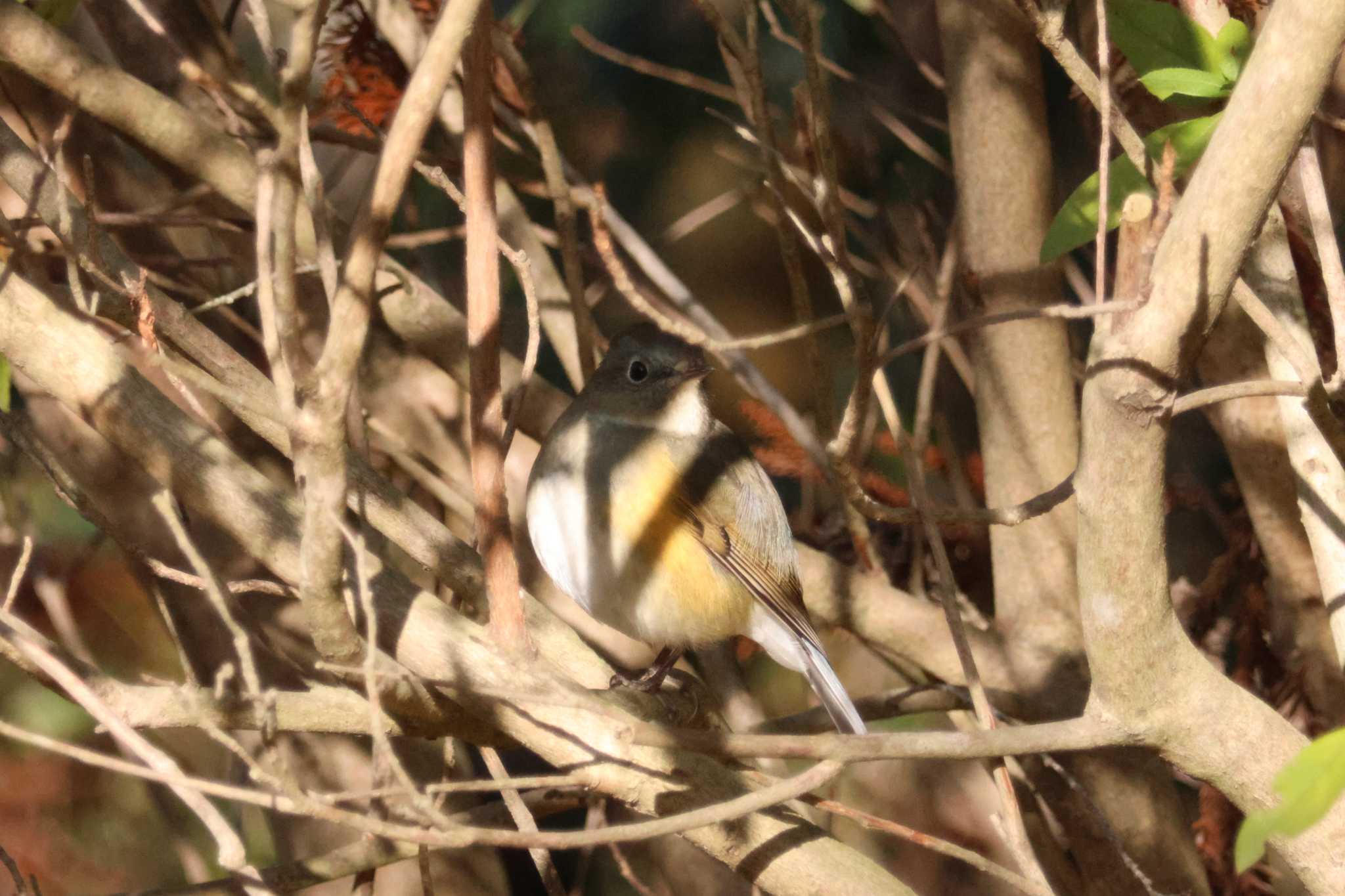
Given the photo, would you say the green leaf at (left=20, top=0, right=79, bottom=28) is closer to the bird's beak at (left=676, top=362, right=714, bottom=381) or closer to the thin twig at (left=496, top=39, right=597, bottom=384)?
the thin twig at (left=496, top=39, right=597, bottom=384)

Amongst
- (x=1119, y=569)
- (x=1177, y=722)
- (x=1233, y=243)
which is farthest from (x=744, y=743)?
(x=1233, y=243)

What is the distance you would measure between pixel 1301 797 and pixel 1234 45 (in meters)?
1.44

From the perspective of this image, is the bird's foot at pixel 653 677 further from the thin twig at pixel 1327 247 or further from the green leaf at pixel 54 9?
the green leaf at pixel 54 9

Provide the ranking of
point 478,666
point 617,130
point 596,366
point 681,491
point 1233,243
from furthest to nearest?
point 617,130
point 596,366
point 681,491
point 478,666
point 1233,243

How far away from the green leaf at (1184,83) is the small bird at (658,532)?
1.45 metres

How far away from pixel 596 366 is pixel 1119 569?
6.54 feet

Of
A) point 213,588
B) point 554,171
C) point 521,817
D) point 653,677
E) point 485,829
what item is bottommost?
point 653,677

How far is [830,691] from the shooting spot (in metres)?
2.87

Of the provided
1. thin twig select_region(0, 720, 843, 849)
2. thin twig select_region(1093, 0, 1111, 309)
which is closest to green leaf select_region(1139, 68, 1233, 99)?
thin twig select_region(1093, 0, 1111, 309)

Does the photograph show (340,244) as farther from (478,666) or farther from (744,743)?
(744,743)

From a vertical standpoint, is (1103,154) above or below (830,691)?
above

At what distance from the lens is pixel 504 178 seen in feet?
11.4

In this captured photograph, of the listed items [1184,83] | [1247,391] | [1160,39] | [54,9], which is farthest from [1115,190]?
[54,9]

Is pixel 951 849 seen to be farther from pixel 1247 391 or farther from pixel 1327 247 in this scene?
pixel 1327 247
